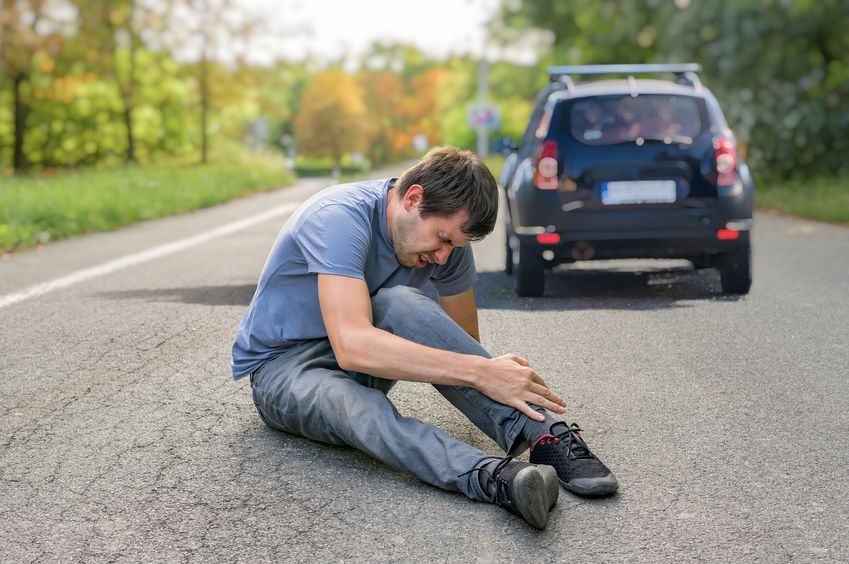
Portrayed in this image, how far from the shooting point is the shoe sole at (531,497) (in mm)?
3436

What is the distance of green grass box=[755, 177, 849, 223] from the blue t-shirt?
1408cm

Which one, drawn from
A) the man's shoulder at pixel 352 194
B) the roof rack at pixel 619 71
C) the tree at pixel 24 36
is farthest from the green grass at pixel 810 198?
the tree at pixel 24 36

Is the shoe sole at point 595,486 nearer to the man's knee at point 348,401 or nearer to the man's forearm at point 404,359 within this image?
the man's forearm at point 404,359

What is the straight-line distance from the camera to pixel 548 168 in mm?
8562

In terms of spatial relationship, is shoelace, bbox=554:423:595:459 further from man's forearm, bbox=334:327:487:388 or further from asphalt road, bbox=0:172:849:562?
man's forearm, bbox=334:327:487:388

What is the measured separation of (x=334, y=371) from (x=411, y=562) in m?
1.08

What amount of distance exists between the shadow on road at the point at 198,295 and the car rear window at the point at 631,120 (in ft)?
9.01

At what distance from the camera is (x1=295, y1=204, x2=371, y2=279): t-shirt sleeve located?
12.9 ft

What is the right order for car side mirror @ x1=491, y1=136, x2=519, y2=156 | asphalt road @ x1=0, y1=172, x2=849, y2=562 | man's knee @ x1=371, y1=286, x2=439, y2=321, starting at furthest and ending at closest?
car side mirror @ x1=491, y1=136, x2=519, y2=156 → man's knee @ x1=371, y1=286, x2=439, y2=321 → asphalt road @ x1=0, y1=172, x2=849, y2=562

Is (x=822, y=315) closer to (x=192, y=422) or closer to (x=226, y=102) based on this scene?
(x=192, y=422)

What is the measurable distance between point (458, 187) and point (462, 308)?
0.89 m

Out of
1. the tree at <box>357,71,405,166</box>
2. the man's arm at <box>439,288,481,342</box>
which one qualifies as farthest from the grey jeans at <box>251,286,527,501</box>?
the tree at <box>357,71,405,166</box>

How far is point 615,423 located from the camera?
4711 millimetres

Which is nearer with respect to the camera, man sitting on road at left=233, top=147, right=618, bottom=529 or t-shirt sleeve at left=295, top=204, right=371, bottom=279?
man sitting on road at left=233, top=147, right=618, bottom=529
